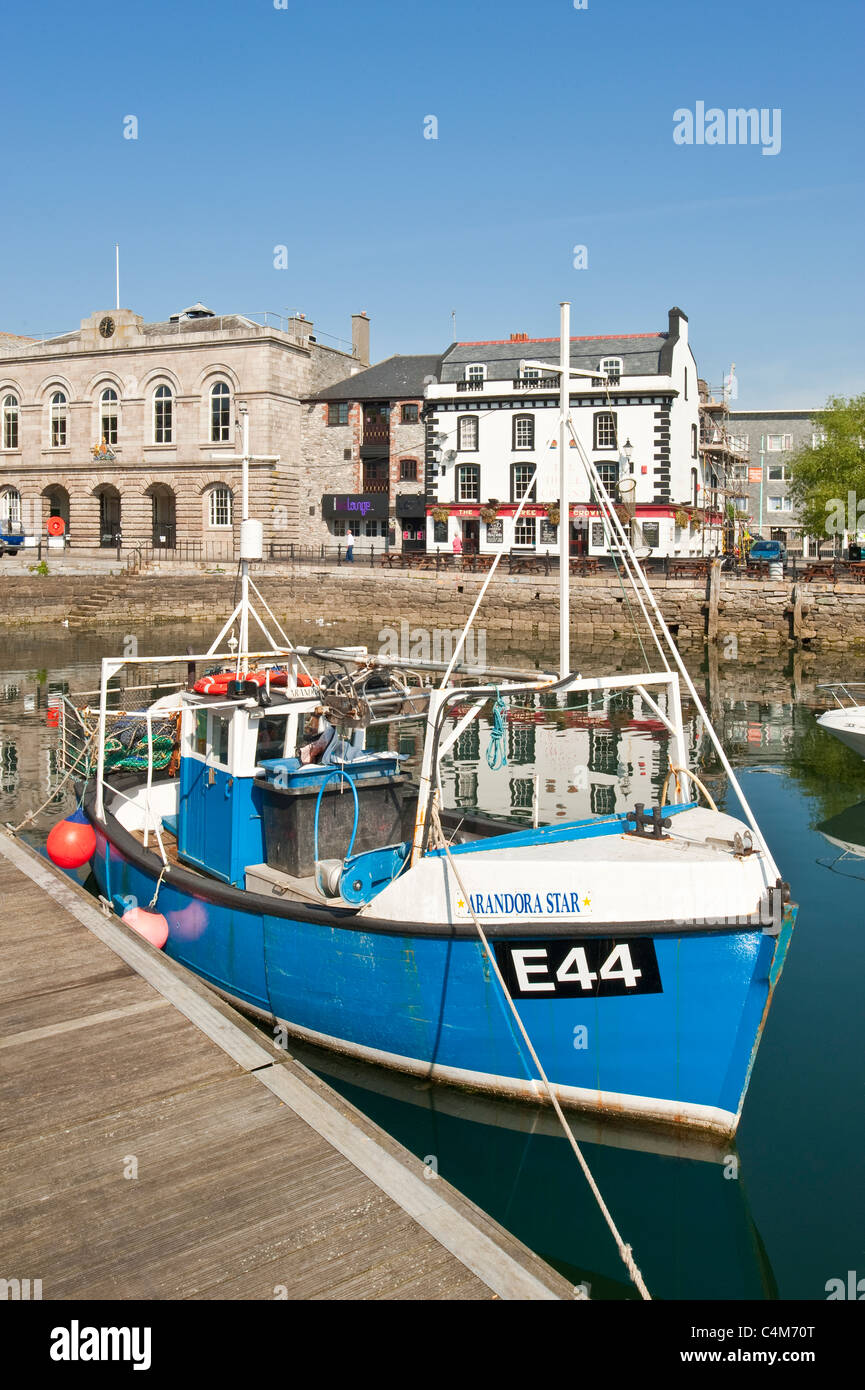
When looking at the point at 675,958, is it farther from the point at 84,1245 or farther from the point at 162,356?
the point at 162,356

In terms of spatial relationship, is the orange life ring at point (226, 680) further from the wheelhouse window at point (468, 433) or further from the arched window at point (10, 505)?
the arched window at point (10, 505)

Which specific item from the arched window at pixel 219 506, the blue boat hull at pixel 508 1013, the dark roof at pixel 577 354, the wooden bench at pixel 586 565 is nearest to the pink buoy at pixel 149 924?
the blue boat hull at pixel 508 1013

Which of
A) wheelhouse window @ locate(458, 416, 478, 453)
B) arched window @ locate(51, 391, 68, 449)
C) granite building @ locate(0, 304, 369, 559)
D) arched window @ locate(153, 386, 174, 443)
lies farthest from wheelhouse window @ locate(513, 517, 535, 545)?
arched window @ locate(51, 391, 68, 449)

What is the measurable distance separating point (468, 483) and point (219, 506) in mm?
12929

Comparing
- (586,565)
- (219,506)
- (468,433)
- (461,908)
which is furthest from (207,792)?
(219,506)

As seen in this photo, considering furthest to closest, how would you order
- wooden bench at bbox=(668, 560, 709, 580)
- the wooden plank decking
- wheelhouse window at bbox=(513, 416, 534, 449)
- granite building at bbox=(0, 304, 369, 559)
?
1. granite building at bbox=(0, 304, 369, 559)
2. wheelhouse window at bbox=(513, 416, 534, 449)
3. wooden bench at bbox=(668, 560, 709, 580)
4. the wooden plank decking

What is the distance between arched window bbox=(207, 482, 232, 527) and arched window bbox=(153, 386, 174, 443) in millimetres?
3838

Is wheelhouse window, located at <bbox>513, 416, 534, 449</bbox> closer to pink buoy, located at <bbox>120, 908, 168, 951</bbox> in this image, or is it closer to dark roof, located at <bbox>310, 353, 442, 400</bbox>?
dark roof, located at <bbox>310, 353, 442, 400</bbox>

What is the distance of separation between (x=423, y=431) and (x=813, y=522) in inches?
778

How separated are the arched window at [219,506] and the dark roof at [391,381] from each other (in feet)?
22.4

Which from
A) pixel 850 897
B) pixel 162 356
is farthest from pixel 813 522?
pixel 850 897

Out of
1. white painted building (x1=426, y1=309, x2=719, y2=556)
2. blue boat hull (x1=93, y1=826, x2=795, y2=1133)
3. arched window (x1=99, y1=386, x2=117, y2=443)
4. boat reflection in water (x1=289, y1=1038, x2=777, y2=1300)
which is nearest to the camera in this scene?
boat reflection in water (x1=289, y1=1038, x2=777, y2=1300)

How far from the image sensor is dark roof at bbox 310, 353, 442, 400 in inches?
2196

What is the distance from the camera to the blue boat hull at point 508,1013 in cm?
748
